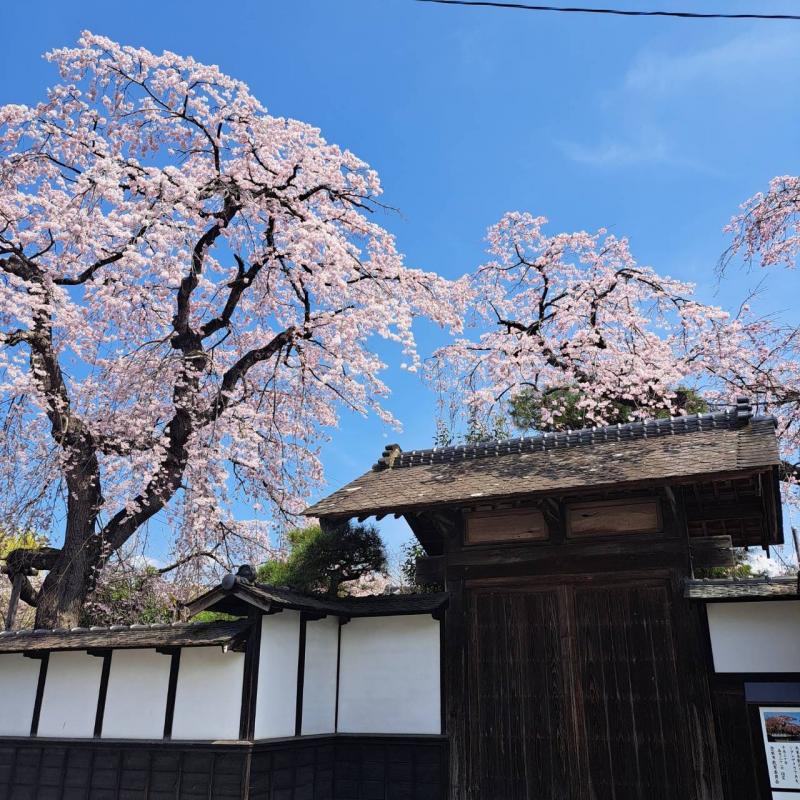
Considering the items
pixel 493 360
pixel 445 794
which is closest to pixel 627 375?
pixel 493 360

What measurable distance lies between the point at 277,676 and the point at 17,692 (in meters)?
3.90

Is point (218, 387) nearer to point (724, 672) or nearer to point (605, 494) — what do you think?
point (605, 494)

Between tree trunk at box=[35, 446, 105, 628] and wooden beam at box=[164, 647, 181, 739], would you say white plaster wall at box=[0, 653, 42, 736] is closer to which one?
tree trunk at box=[35, 446, 105, 628]

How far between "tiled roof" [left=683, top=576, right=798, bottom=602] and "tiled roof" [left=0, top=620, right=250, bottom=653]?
5.01 m

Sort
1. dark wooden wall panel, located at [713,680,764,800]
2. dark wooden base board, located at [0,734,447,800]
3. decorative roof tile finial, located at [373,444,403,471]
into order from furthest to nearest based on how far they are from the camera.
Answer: decorative roof tile finial, located at [373,444,403,471], dark wooden base board, located at [0,734,447,800], dark wooden wall panel, located at [713,680,764,800]

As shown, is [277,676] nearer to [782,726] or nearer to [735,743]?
[735,743]

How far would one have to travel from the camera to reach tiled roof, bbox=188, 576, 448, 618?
25.2ft

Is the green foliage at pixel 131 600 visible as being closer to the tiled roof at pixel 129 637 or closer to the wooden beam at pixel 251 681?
the tiled roof at pixel 129 637

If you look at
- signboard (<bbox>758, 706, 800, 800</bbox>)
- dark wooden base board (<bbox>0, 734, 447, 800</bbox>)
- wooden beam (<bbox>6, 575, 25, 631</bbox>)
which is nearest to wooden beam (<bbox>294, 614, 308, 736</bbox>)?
dark wooden base board (<bbox>0, 734, 447, 800</bbox>)

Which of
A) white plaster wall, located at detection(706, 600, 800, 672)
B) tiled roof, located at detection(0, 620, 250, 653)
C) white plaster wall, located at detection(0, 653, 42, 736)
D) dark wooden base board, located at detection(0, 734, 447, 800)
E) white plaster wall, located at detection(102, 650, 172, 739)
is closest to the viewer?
white plaster wall, located at detection(706, 600, 800, 672)

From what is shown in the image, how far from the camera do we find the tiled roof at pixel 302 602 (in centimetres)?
770

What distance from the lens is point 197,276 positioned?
1228 centimetres

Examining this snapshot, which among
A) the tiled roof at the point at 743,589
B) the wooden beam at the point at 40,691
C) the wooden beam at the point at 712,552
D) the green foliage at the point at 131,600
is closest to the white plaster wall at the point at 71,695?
the wooden beam at the point at 40,691

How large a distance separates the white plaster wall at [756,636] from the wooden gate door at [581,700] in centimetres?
44
